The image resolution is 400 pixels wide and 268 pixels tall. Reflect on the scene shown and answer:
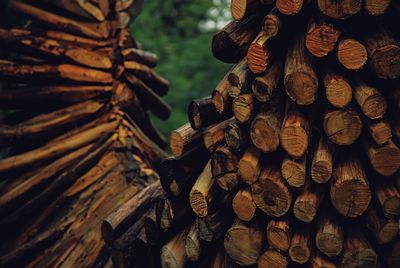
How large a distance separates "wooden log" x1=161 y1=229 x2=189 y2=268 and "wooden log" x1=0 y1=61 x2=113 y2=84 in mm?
2121

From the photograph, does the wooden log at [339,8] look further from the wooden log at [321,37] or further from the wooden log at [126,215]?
the wooden log at [126,215]

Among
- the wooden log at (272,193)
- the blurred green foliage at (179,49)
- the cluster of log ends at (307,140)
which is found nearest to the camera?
the cluster of log ends at (307,140)

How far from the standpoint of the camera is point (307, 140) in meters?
2.61

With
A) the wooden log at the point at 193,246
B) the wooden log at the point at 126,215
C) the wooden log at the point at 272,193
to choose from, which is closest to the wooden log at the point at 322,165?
the wooden log at the point at 272,193

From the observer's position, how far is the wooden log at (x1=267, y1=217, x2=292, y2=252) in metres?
2.71

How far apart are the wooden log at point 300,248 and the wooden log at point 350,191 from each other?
24 cm

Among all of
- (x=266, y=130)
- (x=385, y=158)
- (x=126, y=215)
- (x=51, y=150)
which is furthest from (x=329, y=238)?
(x=51, y=150)

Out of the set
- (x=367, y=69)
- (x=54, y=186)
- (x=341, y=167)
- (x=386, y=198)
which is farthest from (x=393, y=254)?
(x=54, y=186)

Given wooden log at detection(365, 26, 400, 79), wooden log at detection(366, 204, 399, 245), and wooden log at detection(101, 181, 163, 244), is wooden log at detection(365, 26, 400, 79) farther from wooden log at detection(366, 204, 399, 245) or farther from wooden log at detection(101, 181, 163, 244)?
wooden log at detection(101, 181, 163, 244)

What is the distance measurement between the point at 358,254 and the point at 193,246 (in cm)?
89

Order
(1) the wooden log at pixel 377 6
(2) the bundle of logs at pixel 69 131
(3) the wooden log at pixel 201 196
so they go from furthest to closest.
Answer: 1. (2) the bundle of logs at pixel 69 131
2. (3) the wooden log at pixel 201 196
3. (1) the wooden log at pixel 377 6

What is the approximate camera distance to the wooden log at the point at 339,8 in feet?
8.11

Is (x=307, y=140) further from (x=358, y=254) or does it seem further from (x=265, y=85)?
(x=358, y=254)

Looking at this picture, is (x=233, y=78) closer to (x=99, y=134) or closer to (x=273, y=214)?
(x=273, y=214)
